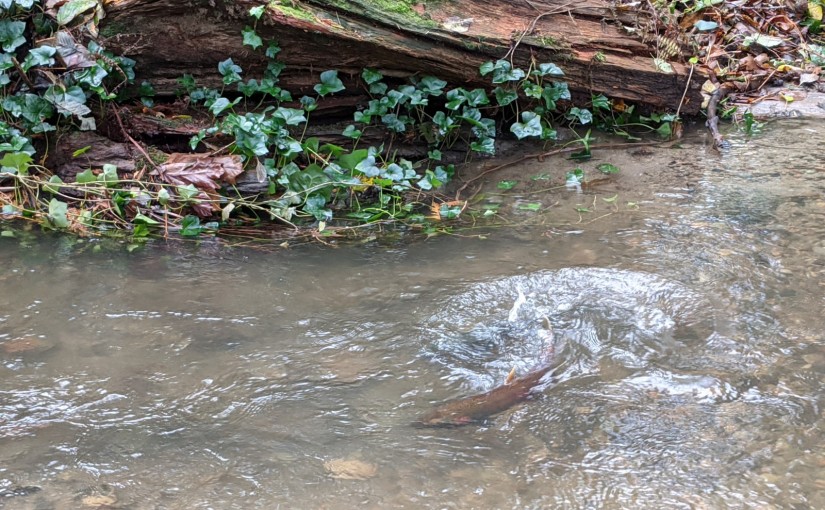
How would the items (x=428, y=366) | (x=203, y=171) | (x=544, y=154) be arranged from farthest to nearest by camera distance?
(x=544, y=154), (x=203, y=171), (x=428, y=366)

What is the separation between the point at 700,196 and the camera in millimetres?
3771

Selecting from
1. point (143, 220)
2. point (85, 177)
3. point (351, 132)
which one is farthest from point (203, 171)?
point (351, 132)

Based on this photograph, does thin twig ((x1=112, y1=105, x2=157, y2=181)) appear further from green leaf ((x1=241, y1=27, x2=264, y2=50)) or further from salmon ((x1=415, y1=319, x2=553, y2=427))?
salmon ((x1=415, y1=319, x2=553, y2=427))

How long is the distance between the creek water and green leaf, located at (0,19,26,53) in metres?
1.15

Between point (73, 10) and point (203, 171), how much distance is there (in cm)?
116

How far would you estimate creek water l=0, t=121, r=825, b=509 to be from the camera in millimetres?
1833

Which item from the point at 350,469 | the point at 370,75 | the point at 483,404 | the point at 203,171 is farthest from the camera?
the point at 370,75

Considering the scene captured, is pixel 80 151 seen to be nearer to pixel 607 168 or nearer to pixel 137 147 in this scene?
pixel 137 147

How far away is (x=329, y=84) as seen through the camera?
13.3ft

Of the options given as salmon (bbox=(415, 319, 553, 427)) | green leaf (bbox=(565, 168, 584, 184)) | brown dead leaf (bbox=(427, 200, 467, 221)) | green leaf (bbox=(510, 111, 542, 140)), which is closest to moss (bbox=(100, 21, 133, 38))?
brown dead leaf (bbox=(427, 200, 467, 221))

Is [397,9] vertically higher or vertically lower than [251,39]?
higher

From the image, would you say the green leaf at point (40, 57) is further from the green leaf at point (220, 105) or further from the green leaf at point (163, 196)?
the green leaf at point (163, 196)

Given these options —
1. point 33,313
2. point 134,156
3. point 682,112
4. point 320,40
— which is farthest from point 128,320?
point 682,112

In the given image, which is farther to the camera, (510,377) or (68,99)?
(68,99)
